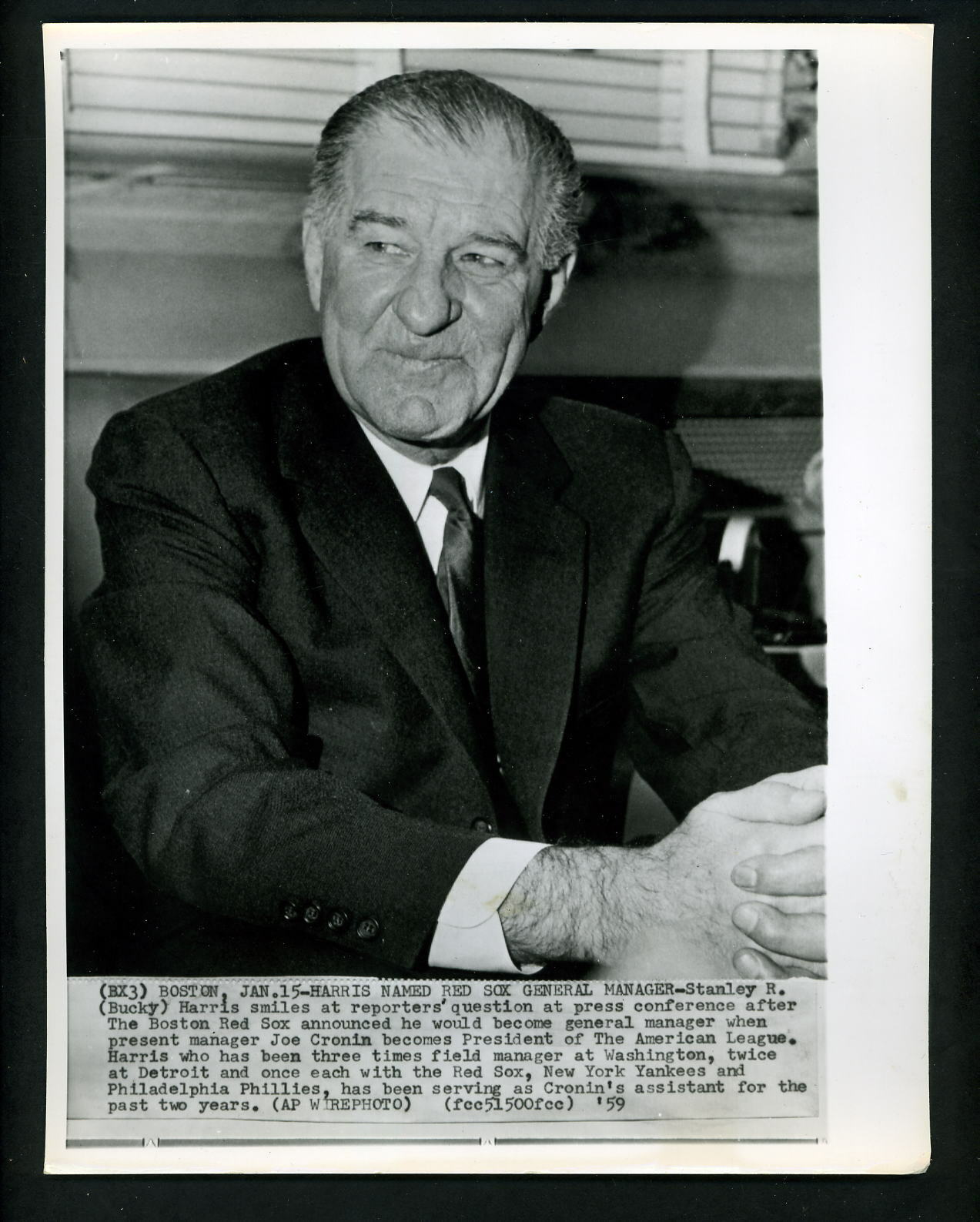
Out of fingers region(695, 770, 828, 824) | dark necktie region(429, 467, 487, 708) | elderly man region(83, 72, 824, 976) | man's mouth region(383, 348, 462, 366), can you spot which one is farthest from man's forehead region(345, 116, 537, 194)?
fingers region(695, 770, 828, 824)

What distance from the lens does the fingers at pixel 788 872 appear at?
2.85 feet

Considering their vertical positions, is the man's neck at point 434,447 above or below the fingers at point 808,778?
above

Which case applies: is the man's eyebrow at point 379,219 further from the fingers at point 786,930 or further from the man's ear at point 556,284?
the fingers at point 786,930

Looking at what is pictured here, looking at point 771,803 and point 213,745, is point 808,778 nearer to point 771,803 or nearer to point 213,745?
point 771,803

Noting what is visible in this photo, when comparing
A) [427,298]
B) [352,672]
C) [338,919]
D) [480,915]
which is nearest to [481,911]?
[480,915]

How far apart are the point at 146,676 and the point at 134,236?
1.20 ft

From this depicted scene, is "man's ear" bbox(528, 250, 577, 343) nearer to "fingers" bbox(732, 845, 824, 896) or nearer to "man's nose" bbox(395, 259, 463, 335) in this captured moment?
"man's nose" bbox(395, 259, 463, 335)

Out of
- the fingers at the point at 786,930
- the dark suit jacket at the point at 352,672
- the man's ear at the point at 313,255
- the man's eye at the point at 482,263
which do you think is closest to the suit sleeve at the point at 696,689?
the dark suit jacket at the point at 352,672

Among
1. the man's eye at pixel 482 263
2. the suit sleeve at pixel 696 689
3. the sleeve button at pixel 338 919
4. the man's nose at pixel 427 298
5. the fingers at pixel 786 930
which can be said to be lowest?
the fingers at pixel 786 930

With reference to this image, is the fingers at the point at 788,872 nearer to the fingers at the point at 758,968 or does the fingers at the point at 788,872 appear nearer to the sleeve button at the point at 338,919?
the fingers at the point at 758,968

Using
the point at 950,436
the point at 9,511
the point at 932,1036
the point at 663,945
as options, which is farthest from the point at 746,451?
the point at 9,511

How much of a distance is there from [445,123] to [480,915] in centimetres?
64

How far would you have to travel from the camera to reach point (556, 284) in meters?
0.91

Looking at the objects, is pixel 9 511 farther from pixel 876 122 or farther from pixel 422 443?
pixel 876 122
